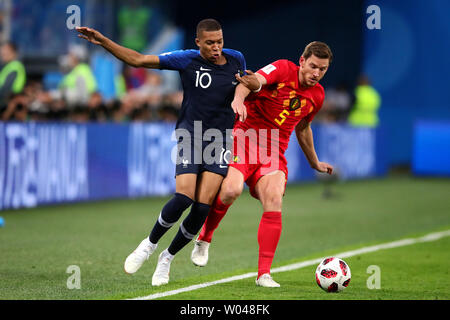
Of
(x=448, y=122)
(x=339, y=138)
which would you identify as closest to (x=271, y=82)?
(x=339, y=138)

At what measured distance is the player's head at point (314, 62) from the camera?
6906mm

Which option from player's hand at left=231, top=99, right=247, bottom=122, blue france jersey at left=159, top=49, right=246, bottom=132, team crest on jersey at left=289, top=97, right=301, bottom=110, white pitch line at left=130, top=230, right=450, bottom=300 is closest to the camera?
player's hand at left=231, top=99, right=247, bottom=122

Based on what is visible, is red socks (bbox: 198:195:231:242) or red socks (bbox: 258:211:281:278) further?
red socks (bbox: 198:195:231:242)

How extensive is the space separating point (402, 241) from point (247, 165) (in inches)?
150

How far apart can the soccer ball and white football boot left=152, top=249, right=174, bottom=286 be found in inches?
48.4

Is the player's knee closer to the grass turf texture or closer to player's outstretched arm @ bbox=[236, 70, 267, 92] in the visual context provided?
the grass turf texture

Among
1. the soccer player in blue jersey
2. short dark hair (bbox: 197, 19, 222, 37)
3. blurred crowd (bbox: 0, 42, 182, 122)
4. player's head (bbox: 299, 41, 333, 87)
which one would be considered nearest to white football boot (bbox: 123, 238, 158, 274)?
the soccer player in blue jersey

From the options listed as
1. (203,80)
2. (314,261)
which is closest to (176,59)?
(203,80)

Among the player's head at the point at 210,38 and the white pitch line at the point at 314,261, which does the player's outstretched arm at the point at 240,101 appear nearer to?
the player's head at the point at 210,38

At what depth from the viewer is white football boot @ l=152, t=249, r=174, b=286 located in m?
6.92

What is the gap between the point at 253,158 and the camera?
7176mm

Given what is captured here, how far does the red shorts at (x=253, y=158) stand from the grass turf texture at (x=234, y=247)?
910 mm

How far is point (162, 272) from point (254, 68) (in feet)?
63.9

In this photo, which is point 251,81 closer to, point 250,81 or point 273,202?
point 250,81
